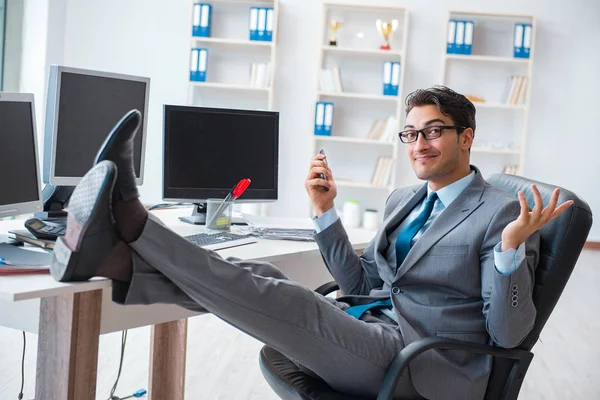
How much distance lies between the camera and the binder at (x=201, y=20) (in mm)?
6836

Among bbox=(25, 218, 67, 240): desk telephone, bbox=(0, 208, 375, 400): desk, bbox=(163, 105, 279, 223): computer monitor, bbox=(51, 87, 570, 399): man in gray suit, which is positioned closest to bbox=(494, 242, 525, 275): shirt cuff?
bbox=(51, 87, 570, 399): man in gray suit

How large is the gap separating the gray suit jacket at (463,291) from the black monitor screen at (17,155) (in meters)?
1.06

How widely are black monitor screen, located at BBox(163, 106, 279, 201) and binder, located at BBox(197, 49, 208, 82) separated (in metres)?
3.99

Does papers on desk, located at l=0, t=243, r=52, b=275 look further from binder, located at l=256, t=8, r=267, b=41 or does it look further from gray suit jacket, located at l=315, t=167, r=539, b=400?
binder, located at l=256, t=8, r=267, b=41

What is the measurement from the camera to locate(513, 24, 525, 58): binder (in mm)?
6746

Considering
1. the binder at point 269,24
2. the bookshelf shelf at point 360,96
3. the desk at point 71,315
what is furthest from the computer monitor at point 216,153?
the binder at point 269,24

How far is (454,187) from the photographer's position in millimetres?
2148

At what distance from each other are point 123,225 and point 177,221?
1.21 metres

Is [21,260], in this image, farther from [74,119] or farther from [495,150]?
[495,150]

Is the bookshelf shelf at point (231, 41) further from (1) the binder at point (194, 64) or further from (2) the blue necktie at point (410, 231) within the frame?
(2) the blue necktie at point (410, 231)

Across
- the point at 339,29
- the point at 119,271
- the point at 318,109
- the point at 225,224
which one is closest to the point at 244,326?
the point at 119,271

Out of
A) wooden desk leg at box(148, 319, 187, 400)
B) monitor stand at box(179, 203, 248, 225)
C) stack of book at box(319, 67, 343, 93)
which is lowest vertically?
wooden desk leg at box(148, 319, 187, 400)

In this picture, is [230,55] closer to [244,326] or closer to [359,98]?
[359,98]

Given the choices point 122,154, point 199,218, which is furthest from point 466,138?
point 199,218
